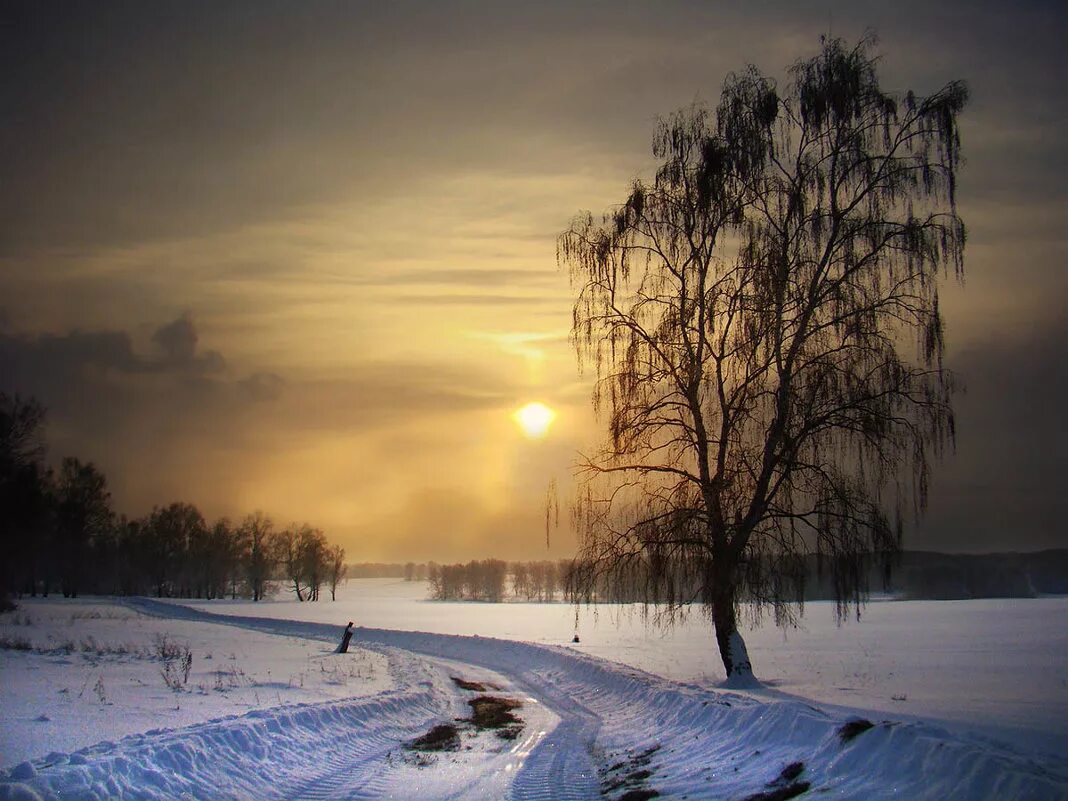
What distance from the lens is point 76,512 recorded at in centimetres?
7850

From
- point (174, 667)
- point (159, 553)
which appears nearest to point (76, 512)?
point (159, 553)

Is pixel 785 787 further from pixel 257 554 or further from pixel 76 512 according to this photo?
pixel 257 554

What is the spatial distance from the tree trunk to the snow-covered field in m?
0.59

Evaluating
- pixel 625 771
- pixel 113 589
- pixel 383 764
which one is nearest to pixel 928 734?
pixel 625 771

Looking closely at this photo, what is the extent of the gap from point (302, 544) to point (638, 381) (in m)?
115

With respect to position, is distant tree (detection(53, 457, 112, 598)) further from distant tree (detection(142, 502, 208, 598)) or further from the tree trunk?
the tree trunk

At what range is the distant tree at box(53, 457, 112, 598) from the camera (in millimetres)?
77438

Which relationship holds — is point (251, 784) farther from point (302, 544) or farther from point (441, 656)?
point (302, 544)

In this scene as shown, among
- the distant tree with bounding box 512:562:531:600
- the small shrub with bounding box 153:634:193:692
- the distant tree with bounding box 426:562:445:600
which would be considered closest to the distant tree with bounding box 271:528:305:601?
the distant tree with bounding box 426:562:445:600

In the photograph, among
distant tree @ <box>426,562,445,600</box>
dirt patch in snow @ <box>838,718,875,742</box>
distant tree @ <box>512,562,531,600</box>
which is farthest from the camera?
distant tree @ <box>512,562,531,600</box>

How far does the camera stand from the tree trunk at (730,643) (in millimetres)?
17328

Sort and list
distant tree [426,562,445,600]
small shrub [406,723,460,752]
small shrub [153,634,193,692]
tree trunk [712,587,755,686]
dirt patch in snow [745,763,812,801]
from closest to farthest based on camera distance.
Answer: dirt patch in snow [745,763,812,801], small shrub [406,723,460,752], small shrub [153,634,193,692], tree trunk [712,587,755,686], distant tree [426,562,445,600]

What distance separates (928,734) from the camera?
837cm

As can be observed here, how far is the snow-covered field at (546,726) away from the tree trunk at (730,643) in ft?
1.95
